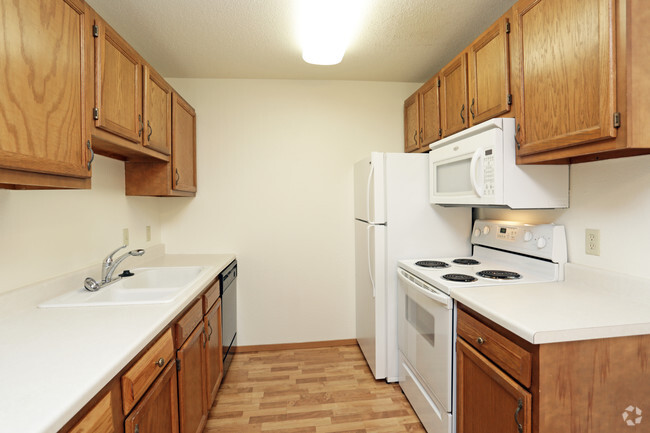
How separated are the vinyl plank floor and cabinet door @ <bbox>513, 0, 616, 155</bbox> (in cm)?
176

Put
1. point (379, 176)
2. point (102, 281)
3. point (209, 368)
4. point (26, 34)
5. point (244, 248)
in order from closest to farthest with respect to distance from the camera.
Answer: point (26, 34), point (102, 281), point (209, 368), point (379, 176), point (244, 248)

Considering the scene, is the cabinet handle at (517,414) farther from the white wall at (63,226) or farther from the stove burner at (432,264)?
the white wall at (63,226)

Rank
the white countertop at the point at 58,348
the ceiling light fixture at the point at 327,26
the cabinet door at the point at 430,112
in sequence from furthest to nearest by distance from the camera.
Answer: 1. the cabinet door at the point at 430,112
2. the ceiling light fixture at the point at 327,26
3. the white countertop at the point at 58,348

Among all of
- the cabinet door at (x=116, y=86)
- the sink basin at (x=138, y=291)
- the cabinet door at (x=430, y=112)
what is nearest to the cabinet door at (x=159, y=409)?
the sink basin at (x=138, y=291)

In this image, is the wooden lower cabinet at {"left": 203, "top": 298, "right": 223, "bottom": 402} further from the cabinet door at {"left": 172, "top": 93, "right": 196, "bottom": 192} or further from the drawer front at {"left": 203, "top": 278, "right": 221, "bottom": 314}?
the cabinet door at {"left": 172, "top": 93, "right": 196, "bottom": 192}

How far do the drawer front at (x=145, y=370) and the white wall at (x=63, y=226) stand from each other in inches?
27.9

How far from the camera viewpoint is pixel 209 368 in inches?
77.7

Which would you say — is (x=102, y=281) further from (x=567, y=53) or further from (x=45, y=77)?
(x=567, y=53)

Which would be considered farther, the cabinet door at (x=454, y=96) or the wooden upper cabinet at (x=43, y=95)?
the cabinet door at (x=454, y=96)

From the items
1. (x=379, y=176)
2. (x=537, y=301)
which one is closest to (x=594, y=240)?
(x=537, y=301)

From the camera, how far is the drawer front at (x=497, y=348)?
1.14 meters

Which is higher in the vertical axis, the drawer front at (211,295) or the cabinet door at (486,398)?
the drawer front at (211,295)

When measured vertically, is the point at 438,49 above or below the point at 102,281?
above

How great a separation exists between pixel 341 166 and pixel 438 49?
120 centimetres
